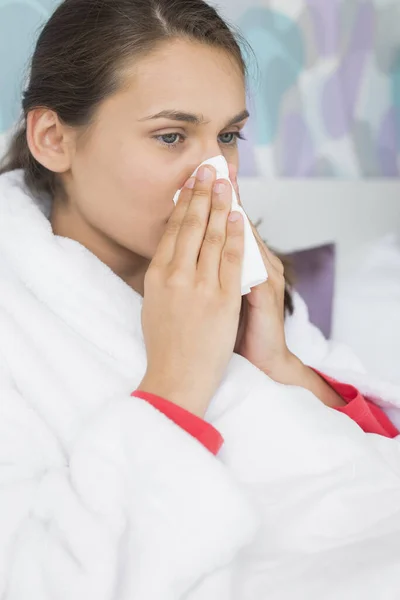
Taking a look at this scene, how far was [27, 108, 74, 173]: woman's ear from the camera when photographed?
47.8 inches

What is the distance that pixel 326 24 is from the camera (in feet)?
6.62

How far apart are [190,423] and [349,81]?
1470mm

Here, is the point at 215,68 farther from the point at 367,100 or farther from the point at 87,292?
the point at 367,100

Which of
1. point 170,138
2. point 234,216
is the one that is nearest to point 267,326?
point 234,216

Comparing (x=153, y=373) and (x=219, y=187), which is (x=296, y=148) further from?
(x=153, y=373)

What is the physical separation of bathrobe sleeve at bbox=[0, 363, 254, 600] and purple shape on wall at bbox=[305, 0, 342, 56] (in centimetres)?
144

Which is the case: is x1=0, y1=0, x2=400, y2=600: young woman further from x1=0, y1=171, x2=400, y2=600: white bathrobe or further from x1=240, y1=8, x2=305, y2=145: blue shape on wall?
x1=240, y1=8, x2=305, y2=145: blue shape on wall

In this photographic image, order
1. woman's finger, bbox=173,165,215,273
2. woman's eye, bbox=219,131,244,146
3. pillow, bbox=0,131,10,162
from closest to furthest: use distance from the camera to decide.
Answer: woman's finger, bbox=173,165,215,273
woman's eye, bbox=219,131,244,146
pillow, bbox=0,131,10,162

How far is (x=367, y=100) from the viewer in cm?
216

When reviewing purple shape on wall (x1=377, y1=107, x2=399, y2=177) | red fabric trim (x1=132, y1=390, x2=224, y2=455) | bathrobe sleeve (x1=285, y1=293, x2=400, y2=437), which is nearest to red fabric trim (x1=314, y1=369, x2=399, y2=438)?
bathrobe sleeve (x1=285, y1=293, x2=400, y2=437)

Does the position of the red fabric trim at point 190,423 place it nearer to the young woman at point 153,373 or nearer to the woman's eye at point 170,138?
the young woman at point 153,373

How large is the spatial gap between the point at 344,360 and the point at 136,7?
2.46 feet

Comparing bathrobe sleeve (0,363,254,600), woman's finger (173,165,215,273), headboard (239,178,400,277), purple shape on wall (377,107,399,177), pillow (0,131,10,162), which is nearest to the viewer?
bathrobe sleeve (0,363,254,600)

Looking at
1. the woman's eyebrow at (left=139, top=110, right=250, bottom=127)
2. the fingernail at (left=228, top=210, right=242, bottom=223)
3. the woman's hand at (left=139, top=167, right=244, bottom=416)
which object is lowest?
the woman's hand at (left=139, top=167, right=244, bottom=416)
